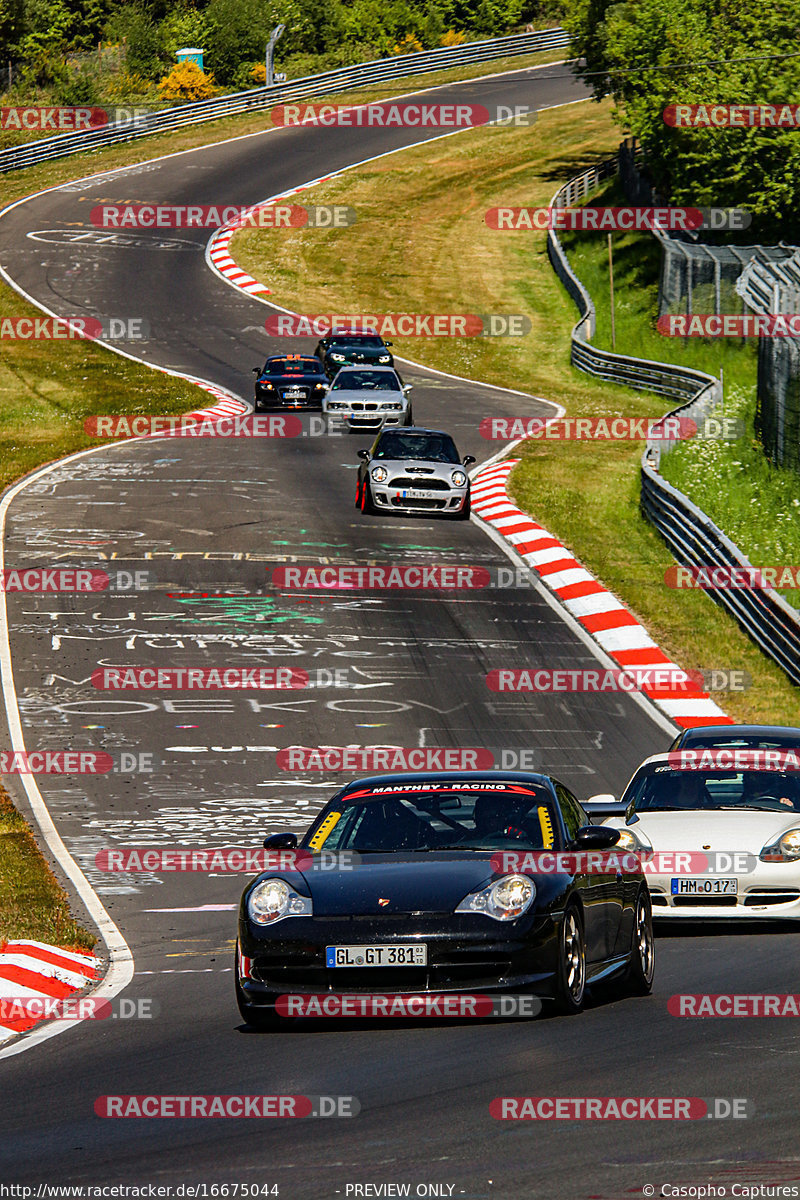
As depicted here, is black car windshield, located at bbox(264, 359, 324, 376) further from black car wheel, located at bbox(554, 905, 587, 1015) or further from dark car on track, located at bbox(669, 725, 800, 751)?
black car wheel, located at bbox(554, 905, 587, 1015)

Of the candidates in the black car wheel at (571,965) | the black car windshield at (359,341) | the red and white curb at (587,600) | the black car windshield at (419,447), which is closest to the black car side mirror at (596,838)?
the black car wheel at (571,965)

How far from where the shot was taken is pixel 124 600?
84.1ft

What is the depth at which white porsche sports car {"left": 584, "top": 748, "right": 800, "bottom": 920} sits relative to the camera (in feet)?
41.8

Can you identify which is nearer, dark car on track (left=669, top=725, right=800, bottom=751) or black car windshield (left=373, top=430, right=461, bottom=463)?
dark car on track (left=669, top=725, right=800, bottom=751)

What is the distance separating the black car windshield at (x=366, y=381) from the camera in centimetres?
3875

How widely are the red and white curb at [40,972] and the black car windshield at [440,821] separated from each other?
6.06ft

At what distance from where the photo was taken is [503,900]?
905cm

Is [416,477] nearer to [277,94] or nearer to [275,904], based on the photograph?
[275,904]

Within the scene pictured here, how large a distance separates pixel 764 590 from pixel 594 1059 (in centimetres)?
1589

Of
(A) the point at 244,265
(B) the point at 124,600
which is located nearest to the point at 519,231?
(A) the point at 244,265

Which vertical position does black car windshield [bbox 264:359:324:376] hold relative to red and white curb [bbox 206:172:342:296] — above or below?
above

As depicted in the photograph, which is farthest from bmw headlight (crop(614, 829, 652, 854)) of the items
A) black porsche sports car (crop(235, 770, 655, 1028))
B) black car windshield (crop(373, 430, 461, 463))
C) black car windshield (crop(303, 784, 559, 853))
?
black car windshield (crop(373, 430, 461, 463))

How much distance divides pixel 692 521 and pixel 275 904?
1908cm

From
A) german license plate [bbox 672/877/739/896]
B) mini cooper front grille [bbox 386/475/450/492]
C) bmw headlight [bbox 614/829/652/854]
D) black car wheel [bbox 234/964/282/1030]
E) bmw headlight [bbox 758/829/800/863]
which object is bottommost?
mini cooper front grille [bbox 386/475/450/492]
